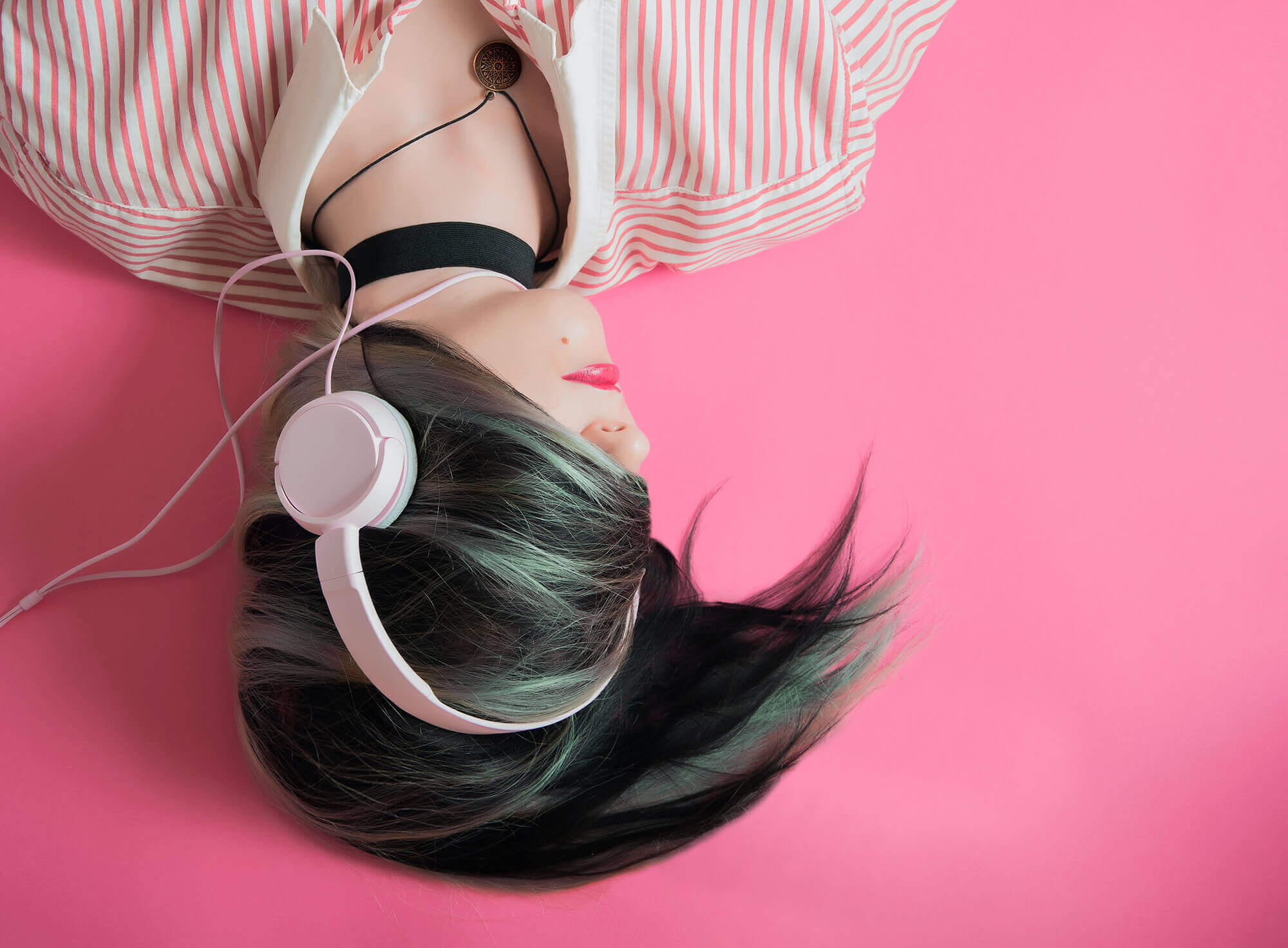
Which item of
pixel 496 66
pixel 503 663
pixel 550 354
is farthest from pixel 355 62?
pixel 503 663

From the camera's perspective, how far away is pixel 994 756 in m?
1.09

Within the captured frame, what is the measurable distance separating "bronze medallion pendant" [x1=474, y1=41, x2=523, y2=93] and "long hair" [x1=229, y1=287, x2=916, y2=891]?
303mm

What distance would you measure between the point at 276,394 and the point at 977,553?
3.08ft

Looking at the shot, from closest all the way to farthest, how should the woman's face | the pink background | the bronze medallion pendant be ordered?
1. the woman's face
2. the bronze medallion pendant
3. the pink background

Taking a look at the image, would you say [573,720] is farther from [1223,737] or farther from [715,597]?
[1223,737]

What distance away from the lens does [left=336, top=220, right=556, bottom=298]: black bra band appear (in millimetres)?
788

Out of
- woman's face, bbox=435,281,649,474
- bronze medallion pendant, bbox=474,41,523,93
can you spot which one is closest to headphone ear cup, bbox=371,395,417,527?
woman's face, bbox=435,281,649,474

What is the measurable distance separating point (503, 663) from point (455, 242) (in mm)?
422

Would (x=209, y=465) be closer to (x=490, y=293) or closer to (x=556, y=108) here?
(x=490, y=293)

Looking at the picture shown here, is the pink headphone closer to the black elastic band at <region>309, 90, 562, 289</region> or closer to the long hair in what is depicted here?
the long hair

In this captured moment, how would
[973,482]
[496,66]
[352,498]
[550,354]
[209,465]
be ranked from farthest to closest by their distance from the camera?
[973,482], [209,465], [496,66], [550,354], [352,498]

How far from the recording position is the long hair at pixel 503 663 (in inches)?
26.2

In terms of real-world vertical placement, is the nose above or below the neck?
below

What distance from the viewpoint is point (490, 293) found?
0.78 metres
